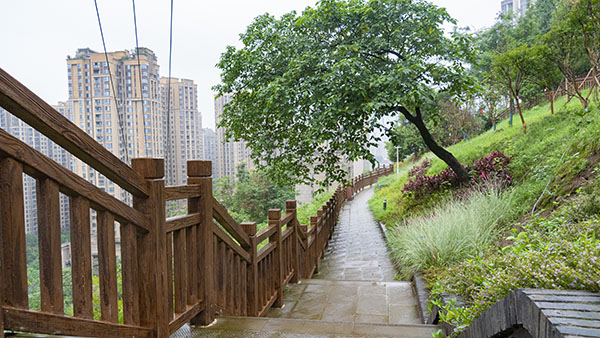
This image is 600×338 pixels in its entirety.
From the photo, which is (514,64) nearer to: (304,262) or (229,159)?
(304,262)

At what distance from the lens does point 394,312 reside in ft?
12.8

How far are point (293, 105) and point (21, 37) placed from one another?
4924 millimetres

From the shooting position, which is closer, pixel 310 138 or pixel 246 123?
pixel 310 138

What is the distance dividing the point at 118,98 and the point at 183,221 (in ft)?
19.4

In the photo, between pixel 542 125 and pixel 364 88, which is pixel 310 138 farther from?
pixel 542 125

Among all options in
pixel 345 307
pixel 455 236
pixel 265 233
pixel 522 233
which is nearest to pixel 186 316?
pixel 265 233

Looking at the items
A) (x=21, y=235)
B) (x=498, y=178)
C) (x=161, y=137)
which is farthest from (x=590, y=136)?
(x=161, y=137)

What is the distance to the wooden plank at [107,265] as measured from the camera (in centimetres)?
167

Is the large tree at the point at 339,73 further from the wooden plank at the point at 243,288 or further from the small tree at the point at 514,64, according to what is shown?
the wooden plank at the point at 243,288

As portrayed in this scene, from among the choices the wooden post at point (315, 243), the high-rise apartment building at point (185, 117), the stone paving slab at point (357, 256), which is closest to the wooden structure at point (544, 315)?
the stone paving slab at point (357, 256)

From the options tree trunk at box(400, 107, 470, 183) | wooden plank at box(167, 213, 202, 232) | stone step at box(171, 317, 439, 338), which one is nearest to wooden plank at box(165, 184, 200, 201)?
wooden plank at box(167, 213, 202, 232)

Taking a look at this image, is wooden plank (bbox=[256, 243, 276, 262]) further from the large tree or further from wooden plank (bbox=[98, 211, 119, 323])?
the large tree

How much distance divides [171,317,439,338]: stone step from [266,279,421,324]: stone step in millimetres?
1009

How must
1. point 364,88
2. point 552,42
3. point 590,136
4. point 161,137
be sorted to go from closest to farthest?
1. point 590,136
2. point 364,88
3. point 161,137
4. point 552,42
